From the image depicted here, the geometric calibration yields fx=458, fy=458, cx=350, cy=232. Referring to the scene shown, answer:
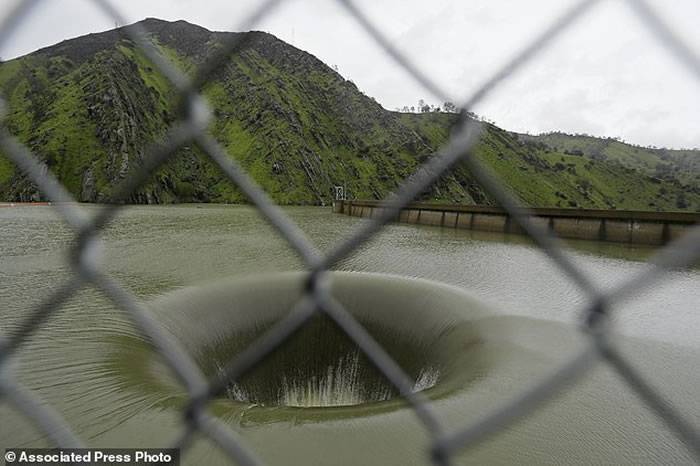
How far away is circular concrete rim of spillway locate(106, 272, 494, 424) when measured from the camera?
300 centimetres

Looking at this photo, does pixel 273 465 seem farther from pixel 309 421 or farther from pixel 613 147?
pixel 613 147

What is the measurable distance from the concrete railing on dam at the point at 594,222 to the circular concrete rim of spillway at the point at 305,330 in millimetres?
2899

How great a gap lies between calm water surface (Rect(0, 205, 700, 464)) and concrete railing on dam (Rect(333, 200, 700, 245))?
237 centimetres

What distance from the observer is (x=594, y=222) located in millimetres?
10945

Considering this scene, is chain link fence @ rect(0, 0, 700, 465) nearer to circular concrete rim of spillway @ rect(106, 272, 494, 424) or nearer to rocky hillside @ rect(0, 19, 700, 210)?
circular concrete rim of spillway @ rect(106, 272, 494, 424)

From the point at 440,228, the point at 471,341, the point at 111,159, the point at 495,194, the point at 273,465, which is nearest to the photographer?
the point at 495,194

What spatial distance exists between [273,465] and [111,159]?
122ft

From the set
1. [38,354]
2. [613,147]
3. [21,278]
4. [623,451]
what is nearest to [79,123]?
[21,278]

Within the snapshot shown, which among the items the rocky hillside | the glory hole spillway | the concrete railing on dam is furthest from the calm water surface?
the rocky hillside

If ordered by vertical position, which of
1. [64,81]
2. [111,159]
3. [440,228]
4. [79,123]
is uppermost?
[64,81]

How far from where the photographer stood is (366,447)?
2143 millimetres
